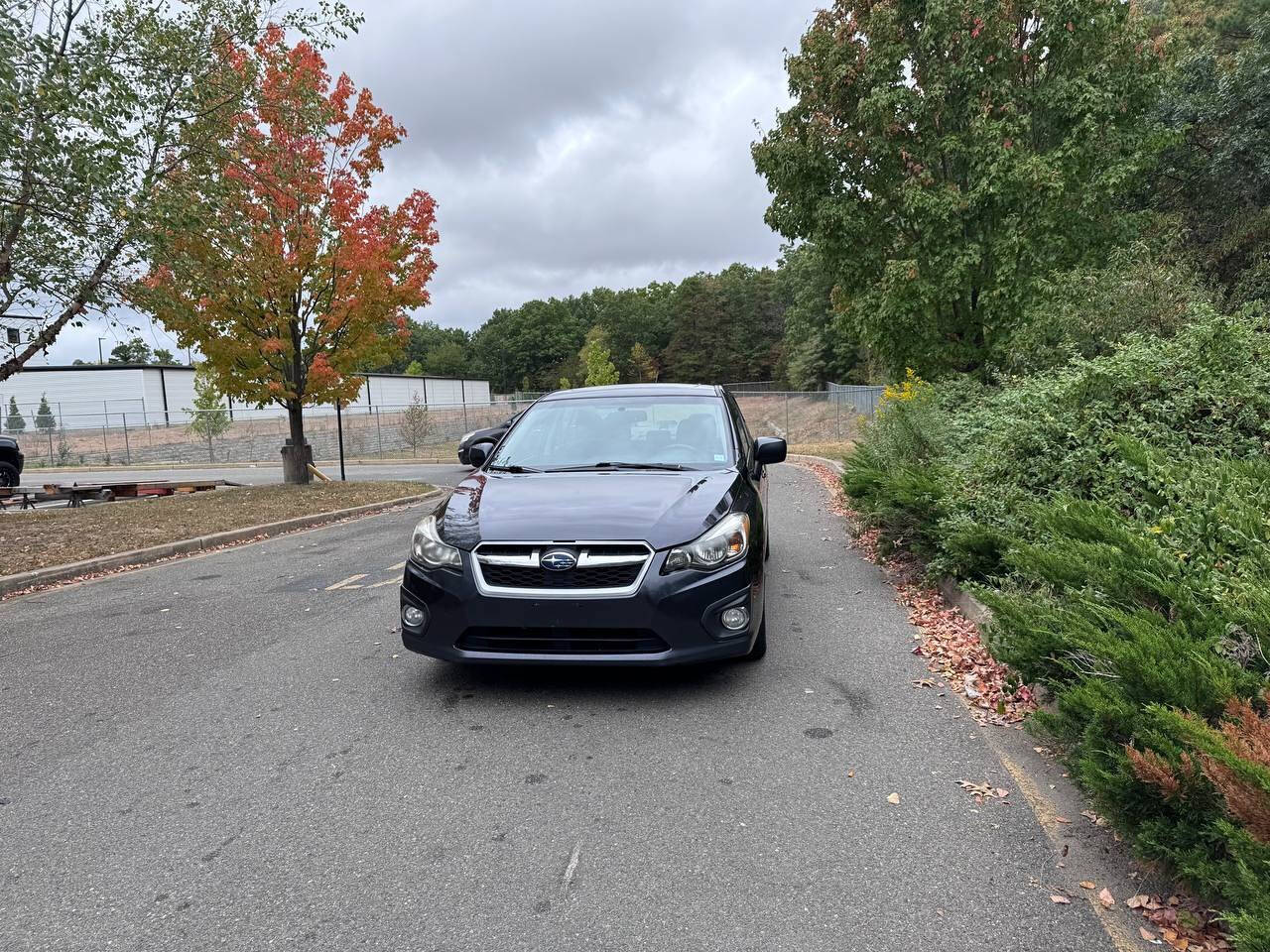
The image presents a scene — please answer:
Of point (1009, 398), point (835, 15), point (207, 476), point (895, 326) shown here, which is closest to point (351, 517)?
point (895, 326)

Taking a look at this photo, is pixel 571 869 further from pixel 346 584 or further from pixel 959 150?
pixel 959 150

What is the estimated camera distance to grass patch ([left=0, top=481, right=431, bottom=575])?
9.38 m

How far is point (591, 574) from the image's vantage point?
3.90 metres

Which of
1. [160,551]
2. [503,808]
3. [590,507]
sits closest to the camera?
[503,808]

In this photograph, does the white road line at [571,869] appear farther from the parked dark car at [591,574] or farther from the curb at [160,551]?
the curb at [160,551]

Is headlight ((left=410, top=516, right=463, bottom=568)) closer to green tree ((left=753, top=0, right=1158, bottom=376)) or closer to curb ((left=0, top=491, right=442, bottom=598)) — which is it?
curb ((left=0, top=491, right=442, bottom=598))

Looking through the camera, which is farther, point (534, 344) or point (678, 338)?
point (534, 344)

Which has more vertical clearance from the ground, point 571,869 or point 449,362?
point 449,362

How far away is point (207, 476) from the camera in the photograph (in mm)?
27156

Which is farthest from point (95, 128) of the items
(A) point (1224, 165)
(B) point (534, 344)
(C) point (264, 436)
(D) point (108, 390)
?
(B) point (534, 344)

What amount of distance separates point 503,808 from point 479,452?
3.21m

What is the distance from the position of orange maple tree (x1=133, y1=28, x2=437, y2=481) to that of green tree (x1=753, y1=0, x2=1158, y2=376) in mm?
7742

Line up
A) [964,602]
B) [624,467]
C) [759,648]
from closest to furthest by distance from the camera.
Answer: [759,648] → [624,467] → [964,602]

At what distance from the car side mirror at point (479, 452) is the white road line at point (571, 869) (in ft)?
10.9
